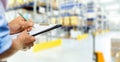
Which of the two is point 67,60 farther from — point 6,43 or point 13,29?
point 6,43

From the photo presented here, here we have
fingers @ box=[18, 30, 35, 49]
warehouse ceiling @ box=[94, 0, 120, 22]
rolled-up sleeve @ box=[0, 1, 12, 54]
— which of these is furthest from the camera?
warehouse ceiling @ box=[94, 0, 120, 22]

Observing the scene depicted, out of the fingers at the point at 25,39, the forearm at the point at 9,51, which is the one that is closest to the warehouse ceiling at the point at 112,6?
the fingers at the point at 25,39

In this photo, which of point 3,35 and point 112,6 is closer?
point 3,35

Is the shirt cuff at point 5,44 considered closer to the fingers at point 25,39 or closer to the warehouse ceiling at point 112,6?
the fingers at point 25,39

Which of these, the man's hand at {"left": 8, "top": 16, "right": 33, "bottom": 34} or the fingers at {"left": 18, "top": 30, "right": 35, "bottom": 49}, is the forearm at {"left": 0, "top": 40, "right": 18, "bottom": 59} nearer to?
the fingers at {"left": 18, "top": 30, "right": 35, "bottom": 49}

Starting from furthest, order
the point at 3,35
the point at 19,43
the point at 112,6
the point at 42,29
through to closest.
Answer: the point at 112,6
the point at 42,29
the point at 19,43
the point at 3,35

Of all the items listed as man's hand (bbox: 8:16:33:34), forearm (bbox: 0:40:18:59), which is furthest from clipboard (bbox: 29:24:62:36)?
forearm (bbox: 0:40:18:59)

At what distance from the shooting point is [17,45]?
33.0 inches

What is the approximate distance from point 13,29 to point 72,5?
6637mm

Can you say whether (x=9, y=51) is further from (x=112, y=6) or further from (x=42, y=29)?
(x=112, y=6)

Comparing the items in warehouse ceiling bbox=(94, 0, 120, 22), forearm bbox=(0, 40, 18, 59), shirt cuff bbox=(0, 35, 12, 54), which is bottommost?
A: warehouse ceiling bbox=(94, 0, 120, 22)

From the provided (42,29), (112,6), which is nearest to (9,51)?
(42,29)

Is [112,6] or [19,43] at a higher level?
[19,43]

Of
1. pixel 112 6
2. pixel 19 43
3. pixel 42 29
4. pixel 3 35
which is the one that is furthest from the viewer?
pixel 112 6
